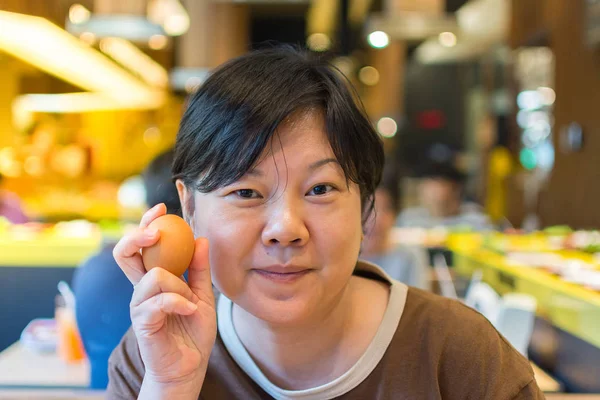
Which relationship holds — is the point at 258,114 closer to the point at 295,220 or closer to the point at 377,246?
the point at 295,220

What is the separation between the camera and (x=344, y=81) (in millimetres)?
1286

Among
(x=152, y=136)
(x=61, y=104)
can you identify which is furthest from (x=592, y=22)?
(x=152, y=136)

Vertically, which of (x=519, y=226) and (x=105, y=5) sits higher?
(x=105, y=5)

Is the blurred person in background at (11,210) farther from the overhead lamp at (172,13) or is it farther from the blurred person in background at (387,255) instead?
the blurred person in background at (387,255)

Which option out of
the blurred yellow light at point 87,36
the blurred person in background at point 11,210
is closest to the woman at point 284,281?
the blurred yellow light at point 87,36

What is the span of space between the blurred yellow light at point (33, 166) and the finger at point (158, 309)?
24.1 feet

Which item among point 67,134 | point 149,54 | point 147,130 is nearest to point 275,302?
point 67,134

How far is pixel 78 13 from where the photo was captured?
4.85 meters

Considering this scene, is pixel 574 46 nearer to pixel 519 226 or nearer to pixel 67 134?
pixel 519 226

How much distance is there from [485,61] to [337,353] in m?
12.0

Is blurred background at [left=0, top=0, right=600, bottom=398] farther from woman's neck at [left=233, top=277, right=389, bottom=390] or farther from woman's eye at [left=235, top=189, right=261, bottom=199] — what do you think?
woman's neck at [left=233, top=277, right=389, bottom=390]

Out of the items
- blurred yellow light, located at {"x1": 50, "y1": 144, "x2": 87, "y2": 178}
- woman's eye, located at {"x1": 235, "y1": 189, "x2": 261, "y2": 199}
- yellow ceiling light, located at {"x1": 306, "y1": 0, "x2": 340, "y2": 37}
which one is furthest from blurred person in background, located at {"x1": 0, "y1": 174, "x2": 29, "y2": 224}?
yellow ceiling light, located at {"x1": 306, "y1": 0, "x2": 340, "y2": 37}

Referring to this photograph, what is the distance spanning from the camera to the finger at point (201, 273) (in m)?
1.17

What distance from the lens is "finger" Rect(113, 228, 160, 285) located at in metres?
1.15
